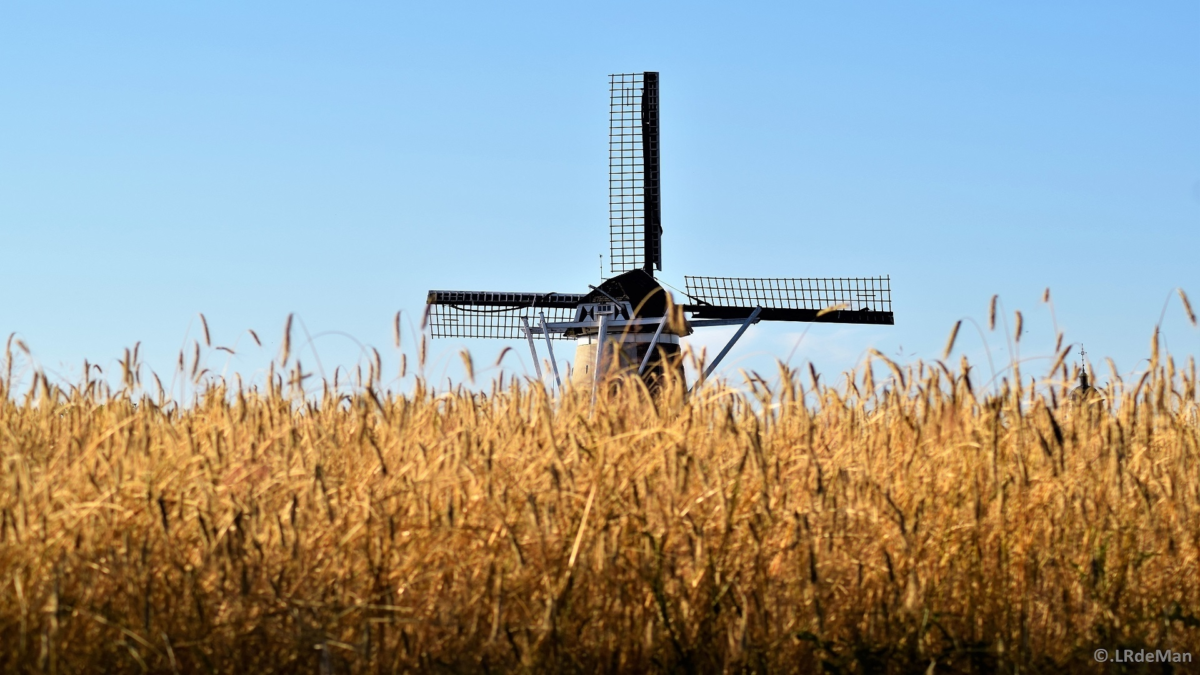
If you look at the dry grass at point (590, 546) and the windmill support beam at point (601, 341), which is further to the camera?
the windmill support beam at point (601, 341)

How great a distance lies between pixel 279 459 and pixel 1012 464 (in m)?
Result: 2.83

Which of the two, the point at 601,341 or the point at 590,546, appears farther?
the point at 601,341

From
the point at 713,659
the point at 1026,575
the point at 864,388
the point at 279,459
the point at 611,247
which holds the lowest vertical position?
the point at 713,659

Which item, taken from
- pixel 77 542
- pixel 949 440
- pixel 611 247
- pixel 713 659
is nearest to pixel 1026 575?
pixel 949 440

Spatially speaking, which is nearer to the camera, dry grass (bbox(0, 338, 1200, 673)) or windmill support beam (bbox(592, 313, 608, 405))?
dry grass (bbox(0, 338, 1200, 673))

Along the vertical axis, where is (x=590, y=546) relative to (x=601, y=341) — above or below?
below

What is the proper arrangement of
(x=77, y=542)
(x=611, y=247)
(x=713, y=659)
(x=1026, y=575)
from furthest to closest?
(x=611, y=247), (x=1026, y=575), (x=713, y=659), (x=77, y=542)

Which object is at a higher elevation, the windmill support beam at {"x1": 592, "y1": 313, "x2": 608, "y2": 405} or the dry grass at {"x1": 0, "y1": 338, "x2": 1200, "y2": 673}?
the windmill support beam at {"x1": 592, "y1": 313, "x2": 608, "y2": 405}

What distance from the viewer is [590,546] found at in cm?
379

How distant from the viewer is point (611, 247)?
26.2 metres

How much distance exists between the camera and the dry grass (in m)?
3.45

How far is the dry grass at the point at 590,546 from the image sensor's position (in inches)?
136

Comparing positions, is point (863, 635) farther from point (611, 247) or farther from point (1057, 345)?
point (611, 247)

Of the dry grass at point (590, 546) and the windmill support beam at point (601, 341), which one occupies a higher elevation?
the windmill support beam at point (601, 341)
